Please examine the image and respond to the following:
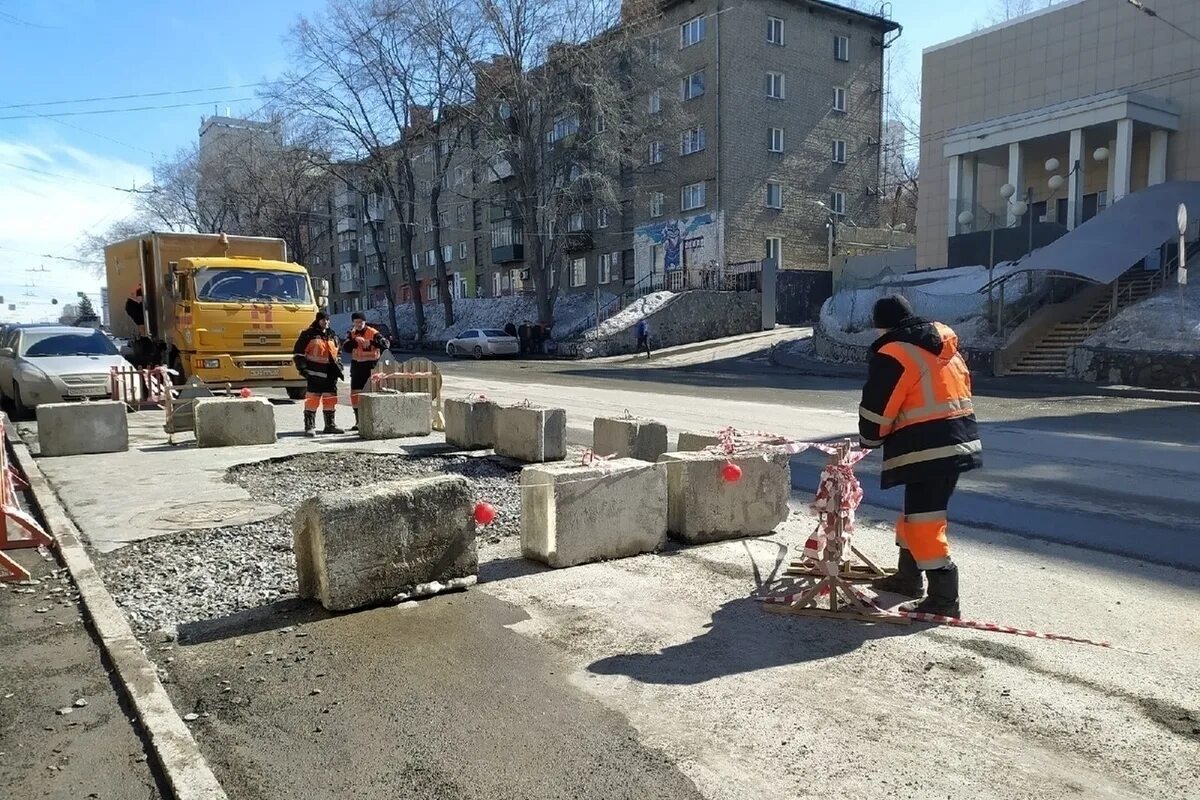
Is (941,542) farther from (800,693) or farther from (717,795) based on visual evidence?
(717,795)

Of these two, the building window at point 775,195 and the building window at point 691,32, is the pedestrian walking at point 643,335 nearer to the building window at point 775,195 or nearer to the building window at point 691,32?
the building window at point 775,195

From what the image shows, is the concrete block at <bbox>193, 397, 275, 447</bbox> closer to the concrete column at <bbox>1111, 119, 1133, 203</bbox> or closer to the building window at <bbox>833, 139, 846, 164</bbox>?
the concrete column at <bbox>1111, 119, 1133, 203</bbox>

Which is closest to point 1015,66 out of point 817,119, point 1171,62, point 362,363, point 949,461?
point 1171,62

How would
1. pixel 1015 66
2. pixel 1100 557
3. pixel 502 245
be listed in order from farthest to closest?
pixel 502 245 < pixel 1015 66 < pixel 1100 557

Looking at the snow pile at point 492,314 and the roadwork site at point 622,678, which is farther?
the snow pile at point 492,314

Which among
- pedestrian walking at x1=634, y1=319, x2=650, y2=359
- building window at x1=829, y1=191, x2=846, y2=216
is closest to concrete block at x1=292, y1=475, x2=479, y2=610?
pedestrian walking at x1=634, y1=319, x2=650, y2=359

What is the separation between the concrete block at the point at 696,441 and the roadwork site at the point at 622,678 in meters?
→ 0.91

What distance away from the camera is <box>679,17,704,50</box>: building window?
38.8 m

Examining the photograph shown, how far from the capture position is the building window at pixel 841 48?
4200cm

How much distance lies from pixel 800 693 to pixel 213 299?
13.2 m

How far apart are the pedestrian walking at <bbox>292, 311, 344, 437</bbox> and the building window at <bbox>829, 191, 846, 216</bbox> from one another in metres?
36.1

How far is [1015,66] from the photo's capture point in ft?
100

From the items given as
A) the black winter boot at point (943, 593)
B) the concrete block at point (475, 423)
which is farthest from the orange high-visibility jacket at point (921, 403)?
the concrete block at point (475, 423)

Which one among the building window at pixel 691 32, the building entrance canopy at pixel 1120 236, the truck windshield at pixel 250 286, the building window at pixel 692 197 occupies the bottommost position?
the truck windshield at pixel 250 286
